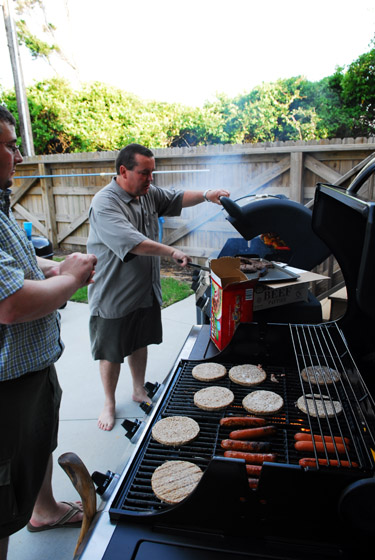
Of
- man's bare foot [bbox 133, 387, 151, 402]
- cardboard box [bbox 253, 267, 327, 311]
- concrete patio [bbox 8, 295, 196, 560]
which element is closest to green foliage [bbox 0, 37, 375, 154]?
concrete patio [bbox 8, 295, 196, 560]

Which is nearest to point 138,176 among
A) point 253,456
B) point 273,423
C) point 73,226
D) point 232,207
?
point 232,207

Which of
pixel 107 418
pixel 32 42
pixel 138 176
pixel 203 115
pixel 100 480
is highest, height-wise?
pixel 32 42

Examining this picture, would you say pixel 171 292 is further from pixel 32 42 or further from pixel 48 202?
pixel 32 42

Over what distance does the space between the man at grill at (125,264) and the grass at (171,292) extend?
2.60 metres

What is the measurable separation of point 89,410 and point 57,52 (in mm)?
19194

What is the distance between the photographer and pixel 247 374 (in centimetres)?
160

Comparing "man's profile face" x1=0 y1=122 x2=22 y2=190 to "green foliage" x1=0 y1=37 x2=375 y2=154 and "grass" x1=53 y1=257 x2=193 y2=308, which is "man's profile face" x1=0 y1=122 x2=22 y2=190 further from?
"green foliage" x1=0 y1=37 x2=375 y2=154

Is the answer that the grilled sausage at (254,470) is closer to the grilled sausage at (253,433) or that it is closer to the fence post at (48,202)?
the grilled sausage at (253,433)

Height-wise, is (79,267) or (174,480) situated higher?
(79,267)

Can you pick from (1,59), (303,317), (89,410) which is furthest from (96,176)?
(1,59)

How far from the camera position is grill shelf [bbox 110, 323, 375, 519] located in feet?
3.52

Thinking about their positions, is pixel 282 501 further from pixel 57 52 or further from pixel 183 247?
pixel 57 52

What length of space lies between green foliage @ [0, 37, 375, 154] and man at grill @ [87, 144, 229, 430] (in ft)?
30.8

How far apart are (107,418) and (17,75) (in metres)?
9.85
